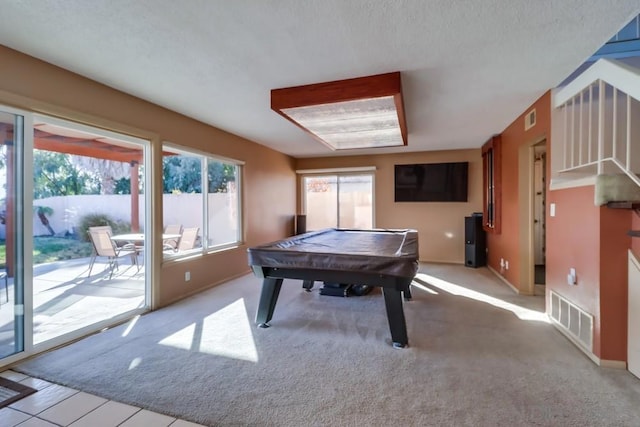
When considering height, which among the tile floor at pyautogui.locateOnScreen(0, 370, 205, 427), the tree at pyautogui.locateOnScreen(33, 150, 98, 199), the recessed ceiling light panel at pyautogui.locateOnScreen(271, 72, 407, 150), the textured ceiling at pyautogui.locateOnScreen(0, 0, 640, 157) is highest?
the textured ceiling at pyautogui.locateOnScreen(0, 0, 640, 157)

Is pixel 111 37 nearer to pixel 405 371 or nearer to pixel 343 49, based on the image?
pixel 343 49

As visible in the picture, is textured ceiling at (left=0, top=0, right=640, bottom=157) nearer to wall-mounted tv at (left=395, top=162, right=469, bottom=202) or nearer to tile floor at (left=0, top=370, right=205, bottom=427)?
tile floor at (left=0, top=370, right=205, bottom=427)

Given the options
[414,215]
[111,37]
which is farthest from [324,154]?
[111,37]

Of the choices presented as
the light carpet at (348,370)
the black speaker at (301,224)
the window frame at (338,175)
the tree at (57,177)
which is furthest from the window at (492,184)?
the tree at (57,177)

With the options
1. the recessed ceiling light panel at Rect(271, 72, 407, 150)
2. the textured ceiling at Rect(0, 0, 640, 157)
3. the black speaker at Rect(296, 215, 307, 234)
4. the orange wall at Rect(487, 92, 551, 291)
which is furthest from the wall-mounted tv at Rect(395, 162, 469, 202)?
the textured ceiling at Rect(0, 0, 640, 157)

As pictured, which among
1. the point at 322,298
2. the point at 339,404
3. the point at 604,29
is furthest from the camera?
the point at 322,298

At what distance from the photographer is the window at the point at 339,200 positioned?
660 cm

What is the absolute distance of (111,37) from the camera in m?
1.99

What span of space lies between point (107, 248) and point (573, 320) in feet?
15.3

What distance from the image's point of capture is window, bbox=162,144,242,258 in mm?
3676

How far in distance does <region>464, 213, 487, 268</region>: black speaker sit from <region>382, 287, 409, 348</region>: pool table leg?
3.70m

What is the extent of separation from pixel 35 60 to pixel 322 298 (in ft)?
11.5

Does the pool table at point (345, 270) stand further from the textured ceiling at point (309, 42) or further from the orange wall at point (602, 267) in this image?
the textured ceiling at point (309, 42)

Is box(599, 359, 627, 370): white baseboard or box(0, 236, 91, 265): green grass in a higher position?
box(0, 236, 91, 265): green grass
